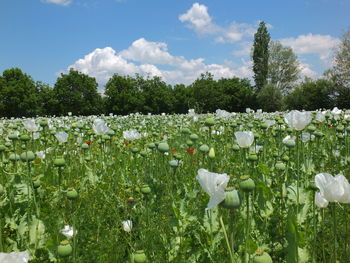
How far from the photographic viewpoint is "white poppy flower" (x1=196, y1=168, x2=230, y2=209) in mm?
1269

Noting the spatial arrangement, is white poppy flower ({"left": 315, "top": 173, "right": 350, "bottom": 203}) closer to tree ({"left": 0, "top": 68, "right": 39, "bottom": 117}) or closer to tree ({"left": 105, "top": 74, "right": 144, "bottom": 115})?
tree ({"left": 105, "top": 74, "right": 144, "bottom": 115})

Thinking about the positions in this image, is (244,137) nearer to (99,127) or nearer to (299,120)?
(299,120)

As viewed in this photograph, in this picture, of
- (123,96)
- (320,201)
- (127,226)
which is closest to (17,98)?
(123,96)

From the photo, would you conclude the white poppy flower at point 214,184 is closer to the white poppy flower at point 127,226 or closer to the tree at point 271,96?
the white poppy flower at point 127,226

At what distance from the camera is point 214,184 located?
51.7 inches

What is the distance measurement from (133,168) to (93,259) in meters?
2.29

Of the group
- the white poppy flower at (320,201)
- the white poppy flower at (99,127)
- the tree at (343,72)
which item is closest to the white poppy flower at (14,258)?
the white poppy flower at (320,201)

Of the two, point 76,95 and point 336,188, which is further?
point 76,95

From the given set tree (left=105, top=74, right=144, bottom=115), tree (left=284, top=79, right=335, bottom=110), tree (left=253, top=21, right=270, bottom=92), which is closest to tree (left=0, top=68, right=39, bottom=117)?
tree (left=105, top=74, right=144, bottom=115)

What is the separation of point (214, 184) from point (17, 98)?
4484 centimetres

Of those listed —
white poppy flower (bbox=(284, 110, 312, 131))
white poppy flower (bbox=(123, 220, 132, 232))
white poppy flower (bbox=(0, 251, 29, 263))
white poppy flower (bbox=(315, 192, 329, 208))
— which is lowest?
white poppy flower (bbox=(123, 220, 132, 232))

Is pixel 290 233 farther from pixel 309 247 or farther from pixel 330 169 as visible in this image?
pixel 330 169

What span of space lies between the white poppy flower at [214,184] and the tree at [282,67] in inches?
1783

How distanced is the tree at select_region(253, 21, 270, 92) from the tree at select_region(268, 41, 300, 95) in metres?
0.79
